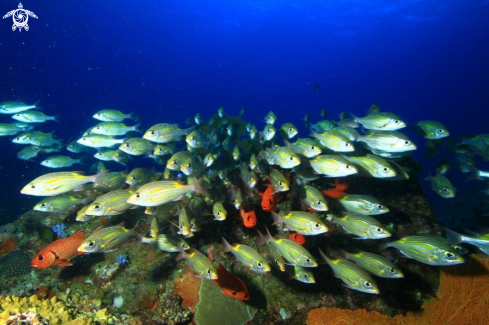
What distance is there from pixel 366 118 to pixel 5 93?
359ft

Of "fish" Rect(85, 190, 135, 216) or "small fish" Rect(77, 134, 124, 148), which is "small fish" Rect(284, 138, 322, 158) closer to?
"fish" Rect(85, 190, 135, 216)

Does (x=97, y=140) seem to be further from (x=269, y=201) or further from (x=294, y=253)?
(x=294, y=253)

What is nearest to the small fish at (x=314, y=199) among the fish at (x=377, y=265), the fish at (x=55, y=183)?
the fish at (x=377, y=265)

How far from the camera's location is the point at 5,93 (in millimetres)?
75500

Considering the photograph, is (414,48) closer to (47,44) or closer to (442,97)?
(442,97)

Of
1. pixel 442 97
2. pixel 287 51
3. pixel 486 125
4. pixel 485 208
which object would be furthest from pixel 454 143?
pixel 442 97

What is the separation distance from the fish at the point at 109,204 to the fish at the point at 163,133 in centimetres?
190

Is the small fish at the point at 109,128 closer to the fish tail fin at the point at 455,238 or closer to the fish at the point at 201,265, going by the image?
the fish at the point at 201,265

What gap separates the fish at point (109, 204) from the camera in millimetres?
3691

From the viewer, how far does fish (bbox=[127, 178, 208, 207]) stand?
3.44 meters

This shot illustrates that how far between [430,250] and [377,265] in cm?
82

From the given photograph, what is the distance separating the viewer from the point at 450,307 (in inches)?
174

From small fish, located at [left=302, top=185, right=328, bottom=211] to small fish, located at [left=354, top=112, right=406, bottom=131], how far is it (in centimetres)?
230

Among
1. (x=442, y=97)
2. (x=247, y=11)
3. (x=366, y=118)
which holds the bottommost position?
(x=442, y=97)
